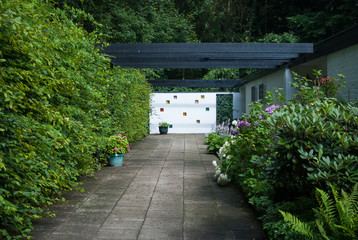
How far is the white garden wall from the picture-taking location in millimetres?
19906

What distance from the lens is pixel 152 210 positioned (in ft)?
15.7

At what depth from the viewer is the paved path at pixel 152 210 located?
154 inches

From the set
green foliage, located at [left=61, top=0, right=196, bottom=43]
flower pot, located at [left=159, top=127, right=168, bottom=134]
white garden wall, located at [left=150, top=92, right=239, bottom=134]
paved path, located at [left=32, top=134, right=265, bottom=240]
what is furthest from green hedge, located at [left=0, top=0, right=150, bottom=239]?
white garden wall, located at [left=150, top=92, right=239, bottom=134]

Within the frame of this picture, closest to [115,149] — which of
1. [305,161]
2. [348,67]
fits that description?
[305,161]

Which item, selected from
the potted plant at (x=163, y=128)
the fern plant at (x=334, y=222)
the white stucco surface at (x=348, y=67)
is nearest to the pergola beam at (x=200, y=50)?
the white stucco surface at (x=348, y=67)

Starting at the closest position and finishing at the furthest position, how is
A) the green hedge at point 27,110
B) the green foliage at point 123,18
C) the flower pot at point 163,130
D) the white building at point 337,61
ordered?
the green hedge at point 27,110, the white building at point 337,61, the green foliage at point 123,18, the flower pot at point 163,130

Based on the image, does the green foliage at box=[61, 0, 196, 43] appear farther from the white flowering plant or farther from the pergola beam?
the white flowering plant

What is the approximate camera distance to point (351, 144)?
3.34 metres

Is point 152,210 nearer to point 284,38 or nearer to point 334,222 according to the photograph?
point 334,222

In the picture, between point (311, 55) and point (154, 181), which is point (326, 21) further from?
point (154, 181)

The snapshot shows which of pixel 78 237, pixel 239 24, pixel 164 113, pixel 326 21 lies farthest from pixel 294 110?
pixel 239 24

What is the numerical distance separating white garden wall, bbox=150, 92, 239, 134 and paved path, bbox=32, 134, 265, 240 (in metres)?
12.5

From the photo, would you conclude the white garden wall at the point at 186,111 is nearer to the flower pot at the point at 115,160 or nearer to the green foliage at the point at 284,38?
the green foliage at the point at 284,38

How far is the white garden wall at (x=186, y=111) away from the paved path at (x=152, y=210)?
12.5 meters
